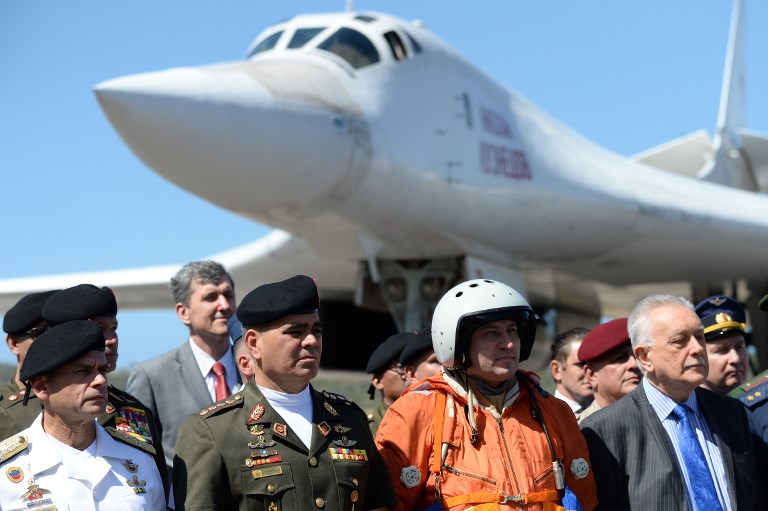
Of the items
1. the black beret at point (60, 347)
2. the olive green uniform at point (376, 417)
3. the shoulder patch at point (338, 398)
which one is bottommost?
the olive green uniform at point (376, 417)

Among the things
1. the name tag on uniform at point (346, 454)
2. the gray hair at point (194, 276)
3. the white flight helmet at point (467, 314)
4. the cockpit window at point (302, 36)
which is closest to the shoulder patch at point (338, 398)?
the name tag on uniform at point (346, 454)

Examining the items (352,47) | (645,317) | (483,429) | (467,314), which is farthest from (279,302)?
(352,47)

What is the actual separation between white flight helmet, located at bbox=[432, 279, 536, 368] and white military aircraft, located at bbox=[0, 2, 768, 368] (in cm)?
572

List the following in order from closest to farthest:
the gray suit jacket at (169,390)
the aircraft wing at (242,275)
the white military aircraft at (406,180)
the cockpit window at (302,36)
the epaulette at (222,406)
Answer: the epaulette at (222,406) → the gray suit jacket at (169,390) → the white military aircraft at (406,180) → the cockpit window at (302,36) → the aircraft wing at (242,275)

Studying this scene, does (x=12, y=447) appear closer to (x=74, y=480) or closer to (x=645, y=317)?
(x=74, y=480)

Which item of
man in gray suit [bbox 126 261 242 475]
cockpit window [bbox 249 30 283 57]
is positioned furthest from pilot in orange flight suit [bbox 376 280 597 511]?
cockpit window [bbox 249 30 283 57]

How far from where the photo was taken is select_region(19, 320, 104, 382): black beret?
3.27 metres

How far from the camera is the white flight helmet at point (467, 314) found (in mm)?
3545

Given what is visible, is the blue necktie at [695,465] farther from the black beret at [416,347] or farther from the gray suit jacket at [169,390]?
the gray suit jacket at [169,390]

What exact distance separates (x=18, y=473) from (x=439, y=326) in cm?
147

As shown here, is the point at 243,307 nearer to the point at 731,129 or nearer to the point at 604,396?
the point at 604,396

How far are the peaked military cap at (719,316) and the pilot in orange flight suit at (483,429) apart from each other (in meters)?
1.69

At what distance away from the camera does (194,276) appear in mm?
5168

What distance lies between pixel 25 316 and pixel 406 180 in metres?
6.84
